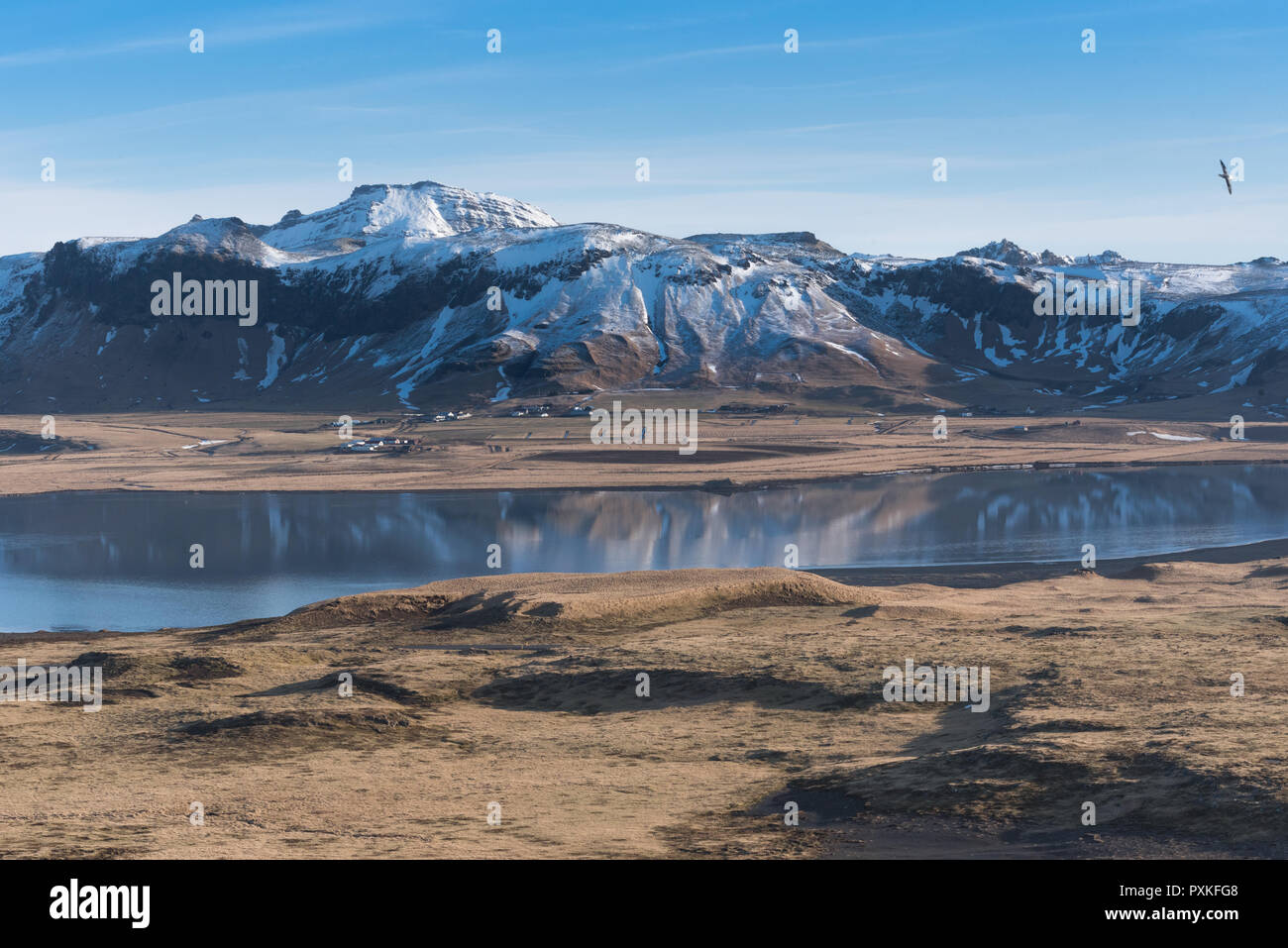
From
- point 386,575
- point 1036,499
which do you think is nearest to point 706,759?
point 386,575

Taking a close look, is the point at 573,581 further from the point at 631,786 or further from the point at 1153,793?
the point at 1153,793

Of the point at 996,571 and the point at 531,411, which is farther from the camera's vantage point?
the point at 531,411

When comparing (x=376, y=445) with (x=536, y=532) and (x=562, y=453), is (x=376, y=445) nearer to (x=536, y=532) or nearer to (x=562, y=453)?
(x=562, y=453)

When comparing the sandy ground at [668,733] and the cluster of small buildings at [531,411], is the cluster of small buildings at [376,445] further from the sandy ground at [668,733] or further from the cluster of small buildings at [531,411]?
the sandy ground at [668,733]

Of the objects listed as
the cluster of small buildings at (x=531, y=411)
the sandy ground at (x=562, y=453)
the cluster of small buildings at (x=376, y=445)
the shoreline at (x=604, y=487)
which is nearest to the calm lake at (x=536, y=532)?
the shoreline at (x=604, y=487)

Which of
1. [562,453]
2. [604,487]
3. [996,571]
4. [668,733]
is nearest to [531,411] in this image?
[562,453]

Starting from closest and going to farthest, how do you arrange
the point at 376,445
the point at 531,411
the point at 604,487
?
the point at 604,487 → the point at 376,445 → the point at 531,411

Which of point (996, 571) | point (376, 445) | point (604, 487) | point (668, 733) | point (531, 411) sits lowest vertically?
point (996, 571)

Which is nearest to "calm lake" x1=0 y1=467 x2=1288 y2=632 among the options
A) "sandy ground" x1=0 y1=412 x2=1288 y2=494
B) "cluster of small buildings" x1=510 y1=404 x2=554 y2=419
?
"sandy ground" x1=0 y1=412 x2=1288 y2=494
